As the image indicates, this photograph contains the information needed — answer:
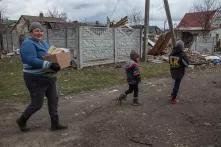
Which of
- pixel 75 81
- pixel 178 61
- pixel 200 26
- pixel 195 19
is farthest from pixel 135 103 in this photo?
pixel 195 19

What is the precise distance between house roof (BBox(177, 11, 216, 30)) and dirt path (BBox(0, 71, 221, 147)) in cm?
4406

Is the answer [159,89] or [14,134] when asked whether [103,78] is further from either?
[14,134]

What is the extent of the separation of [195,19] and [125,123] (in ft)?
175

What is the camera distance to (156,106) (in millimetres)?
8227

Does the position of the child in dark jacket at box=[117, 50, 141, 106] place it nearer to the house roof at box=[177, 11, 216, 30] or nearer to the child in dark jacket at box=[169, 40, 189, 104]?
the child in dark jacket at box=[169, 40, 189, 104]

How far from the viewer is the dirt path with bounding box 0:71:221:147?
5742 mm

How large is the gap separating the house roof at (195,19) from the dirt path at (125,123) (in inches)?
1735

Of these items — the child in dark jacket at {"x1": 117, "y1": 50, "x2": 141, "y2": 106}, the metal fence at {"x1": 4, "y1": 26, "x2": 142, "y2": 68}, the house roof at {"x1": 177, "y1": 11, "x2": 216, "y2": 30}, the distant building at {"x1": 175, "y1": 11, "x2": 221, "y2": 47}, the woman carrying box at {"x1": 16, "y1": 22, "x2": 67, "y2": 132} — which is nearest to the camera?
the woman carrying box at {"x1": 16, "y1": 22, "x2": 67, "y2": 132}

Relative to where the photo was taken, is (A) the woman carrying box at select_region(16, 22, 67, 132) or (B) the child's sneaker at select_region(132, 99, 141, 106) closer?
(A) the woman carrying box at select_region(16, 22, 67, 132)

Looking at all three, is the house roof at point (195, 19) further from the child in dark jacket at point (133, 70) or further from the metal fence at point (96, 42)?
the child in dark jacket at point (133, 70)

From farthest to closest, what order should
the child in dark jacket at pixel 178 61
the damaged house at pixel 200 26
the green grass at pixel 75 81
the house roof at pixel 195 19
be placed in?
the house roof at pixel 195 19 < the damaged house at pixel 200 26 < the green grass at pixel 75 81 < the child in dark jacket at pixel 178 61

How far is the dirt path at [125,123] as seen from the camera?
5.74m

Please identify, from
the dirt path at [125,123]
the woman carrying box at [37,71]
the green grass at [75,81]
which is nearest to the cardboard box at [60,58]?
the woman carrying box at [37,71]

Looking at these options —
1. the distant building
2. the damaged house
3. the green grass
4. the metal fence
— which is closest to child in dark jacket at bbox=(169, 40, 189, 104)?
the green grass
